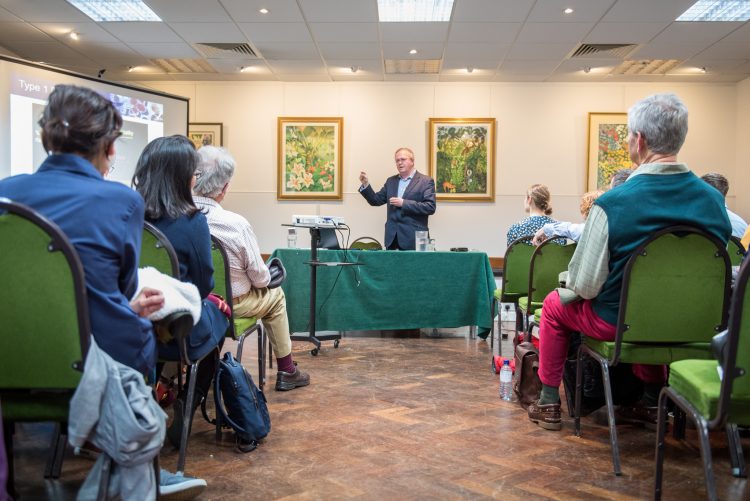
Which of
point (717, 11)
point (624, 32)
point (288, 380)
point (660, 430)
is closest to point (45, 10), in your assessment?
point (288, 380)

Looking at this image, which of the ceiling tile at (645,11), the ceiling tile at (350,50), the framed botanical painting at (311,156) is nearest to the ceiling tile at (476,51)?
the ceiling tile at (350,50)

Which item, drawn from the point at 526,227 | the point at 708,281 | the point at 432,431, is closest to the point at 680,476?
the point at 708,281

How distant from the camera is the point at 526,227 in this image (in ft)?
14.0

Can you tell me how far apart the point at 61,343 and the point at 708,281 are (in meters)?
1.96

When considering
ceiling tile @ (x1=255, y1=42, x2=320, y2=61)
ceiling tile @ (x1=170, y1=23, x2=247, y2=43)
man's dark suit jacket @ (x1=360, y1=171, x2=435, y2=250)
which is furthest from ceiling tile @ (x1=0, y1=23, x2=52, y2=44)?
man's dark suit jacket @ (x1=360, y1=171, x2=435, y2=250)

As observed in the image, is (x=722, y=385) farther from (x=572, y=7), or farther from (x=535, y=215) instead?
(x=572, y=7)

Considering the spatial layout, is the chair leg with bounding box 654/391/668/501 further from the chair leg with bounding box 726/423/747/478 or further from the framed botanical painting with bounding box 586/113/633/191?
the framed botanical painting with bounding box 586/113/633/191

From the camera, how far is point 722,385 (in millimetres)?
1505

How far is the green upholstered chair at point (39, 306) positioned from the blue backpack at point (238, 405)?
1.05 m

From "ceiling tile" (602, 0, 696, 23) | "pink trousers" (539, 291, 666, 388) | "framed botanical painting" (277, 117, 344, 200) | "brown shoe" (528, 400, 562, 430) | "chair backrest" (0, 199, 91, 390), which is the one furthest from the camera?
"framed botanical painting" (277, 117, 344, 200)

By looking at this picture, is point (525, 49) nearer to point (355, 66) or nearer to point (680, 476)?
point (355, 66)

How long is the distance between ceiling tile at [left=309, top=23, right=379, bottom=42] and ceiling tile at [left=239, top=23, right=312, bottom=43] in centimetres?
11

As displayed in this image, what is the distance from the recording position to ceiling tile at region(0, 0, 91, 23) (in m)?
5.57

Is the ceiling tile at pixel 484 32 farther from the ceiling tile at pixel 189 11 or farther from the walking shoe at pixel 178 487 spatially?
the walking shoe at pixel 178 487
